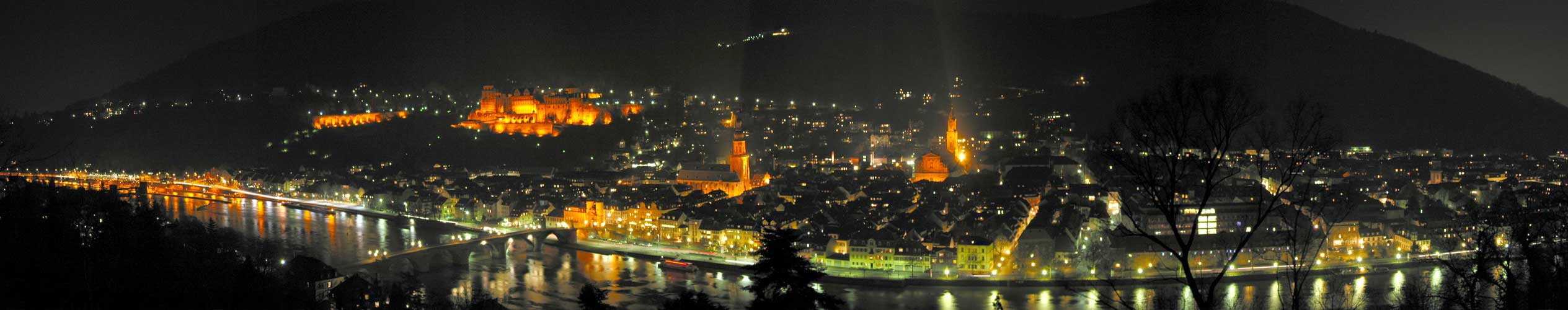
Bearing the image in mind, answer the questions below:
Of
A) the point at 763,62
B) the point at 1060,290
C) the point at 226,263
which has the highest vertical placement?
the point at 763,62

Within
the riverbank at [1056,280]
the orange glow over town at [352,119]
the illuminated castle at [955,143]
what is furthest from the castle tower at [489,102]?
the riverbank at [1056,280]

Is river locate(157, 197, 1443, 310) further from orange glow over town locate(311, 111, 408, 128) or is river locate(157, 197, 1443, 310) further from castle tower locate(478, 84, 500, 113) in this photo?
orange glow over town locate(311, 111, 408, 128)

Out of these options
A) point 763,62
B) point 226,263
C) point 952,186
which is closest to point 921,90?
point 763,62

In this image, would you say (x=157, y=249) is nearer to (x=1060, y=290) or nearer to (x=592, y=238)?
(x=1060, y=290)

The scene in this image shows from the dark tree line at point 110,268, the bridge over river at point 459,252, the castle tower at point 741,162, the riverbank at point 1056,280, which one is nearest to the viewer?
the dark tree line at point 110,268

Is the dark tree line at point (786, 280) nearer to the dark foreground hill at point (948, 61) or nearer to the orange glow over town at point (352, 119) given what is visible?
the dark foreground hill at point (948, 61)

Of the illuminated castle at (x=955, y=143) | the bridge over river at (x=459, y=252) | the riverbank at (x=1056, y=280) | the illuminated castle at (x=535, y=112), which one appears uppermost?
the illuminated castle at (x=535, y=112)

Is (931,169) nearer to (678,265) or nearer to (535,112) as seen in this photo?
(678,265)
